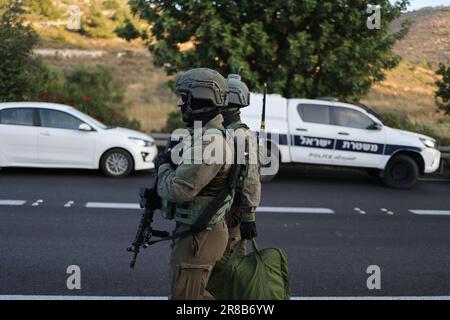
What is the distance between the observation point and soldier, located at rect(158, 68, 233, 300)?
335cm

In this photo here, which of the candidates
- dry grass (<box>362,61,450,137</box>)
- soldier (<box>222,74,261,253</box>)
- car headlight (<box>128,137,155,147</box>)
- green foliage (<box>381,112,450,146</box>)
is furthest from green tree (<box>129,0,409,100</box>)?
dry grass (<box>362,61,450,137</box>)

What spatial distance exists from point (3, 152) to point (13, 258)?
5.42m

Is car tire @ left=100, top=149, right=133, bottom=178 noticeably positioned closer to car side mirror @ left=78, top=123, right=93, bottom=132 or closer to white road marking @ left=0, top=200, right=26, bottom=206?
car side mirror @ left=78, top=123, right=93, bottom=132

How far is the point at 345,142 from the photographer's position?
11.3 metres

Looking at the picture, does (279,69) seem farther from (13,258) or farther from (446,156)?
(13,258)

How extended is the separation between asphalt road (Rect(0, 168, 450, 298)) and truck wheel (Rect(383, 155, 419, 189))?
193mm

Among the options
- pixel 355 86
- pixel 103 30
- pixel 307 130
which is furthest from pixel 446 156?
pixel 103 30

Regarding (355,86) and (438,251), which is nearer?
(438,251)

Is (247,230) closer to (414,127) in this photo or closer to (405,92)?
(414,127)

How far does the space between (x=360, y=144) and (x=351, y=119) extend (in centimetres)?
54

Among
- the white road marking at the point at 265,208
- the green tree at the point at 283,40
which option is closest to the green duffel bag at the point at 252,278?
the white road marking at the point at 265,208

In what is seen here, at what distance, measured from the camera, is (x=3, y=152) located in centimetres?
1097

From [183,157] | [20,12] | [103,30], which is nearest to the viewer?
[183,157]

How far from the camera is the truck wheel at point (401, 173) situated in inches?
446
